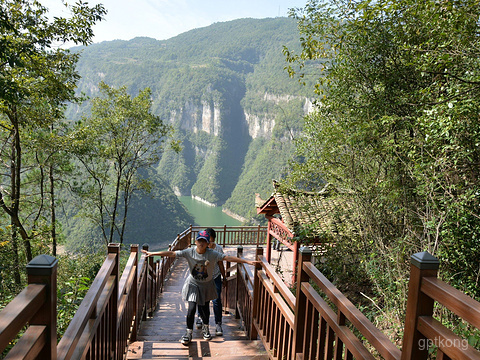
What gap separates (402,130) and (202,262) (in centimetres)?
344

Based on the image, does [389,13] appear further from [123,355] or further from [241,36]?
[241,36]

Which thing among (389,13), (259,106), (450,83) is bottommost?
(450,83)

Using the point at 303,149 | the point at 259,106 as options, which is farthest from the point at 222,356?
the point at 259,106

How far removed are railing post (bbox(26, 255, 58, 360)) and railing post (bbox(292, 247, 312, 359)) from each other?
1.39m

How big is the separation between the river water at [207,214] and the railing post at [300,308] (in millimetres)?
50627

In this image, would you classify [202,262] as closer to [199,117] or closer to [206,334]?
[206,334]

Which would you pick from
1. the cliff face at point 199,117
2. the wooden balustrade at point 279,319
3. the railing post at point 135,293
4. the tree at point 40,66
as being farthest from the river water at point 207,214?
the wooden balustrade at point 279,319

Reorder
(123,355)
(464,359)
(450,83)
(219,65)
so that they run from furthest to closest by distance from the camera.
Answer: (219,65)
(450,83)
(123,355)
(464,359)

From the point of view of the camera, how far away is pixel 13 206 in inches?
312

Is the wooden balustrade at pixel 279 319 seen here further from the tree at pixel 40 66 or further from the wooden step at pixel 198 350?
the tree at pixel 40 66

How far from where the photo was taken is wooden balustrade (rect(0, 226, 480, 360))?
0.93 meters

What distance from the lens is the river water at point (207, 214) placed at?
57219 mm

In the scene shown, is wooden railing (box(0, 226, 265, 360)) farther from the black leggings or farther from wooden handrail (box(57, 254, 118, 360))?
the black leggings

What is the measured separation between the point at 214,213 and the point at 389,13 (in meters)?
62.6
